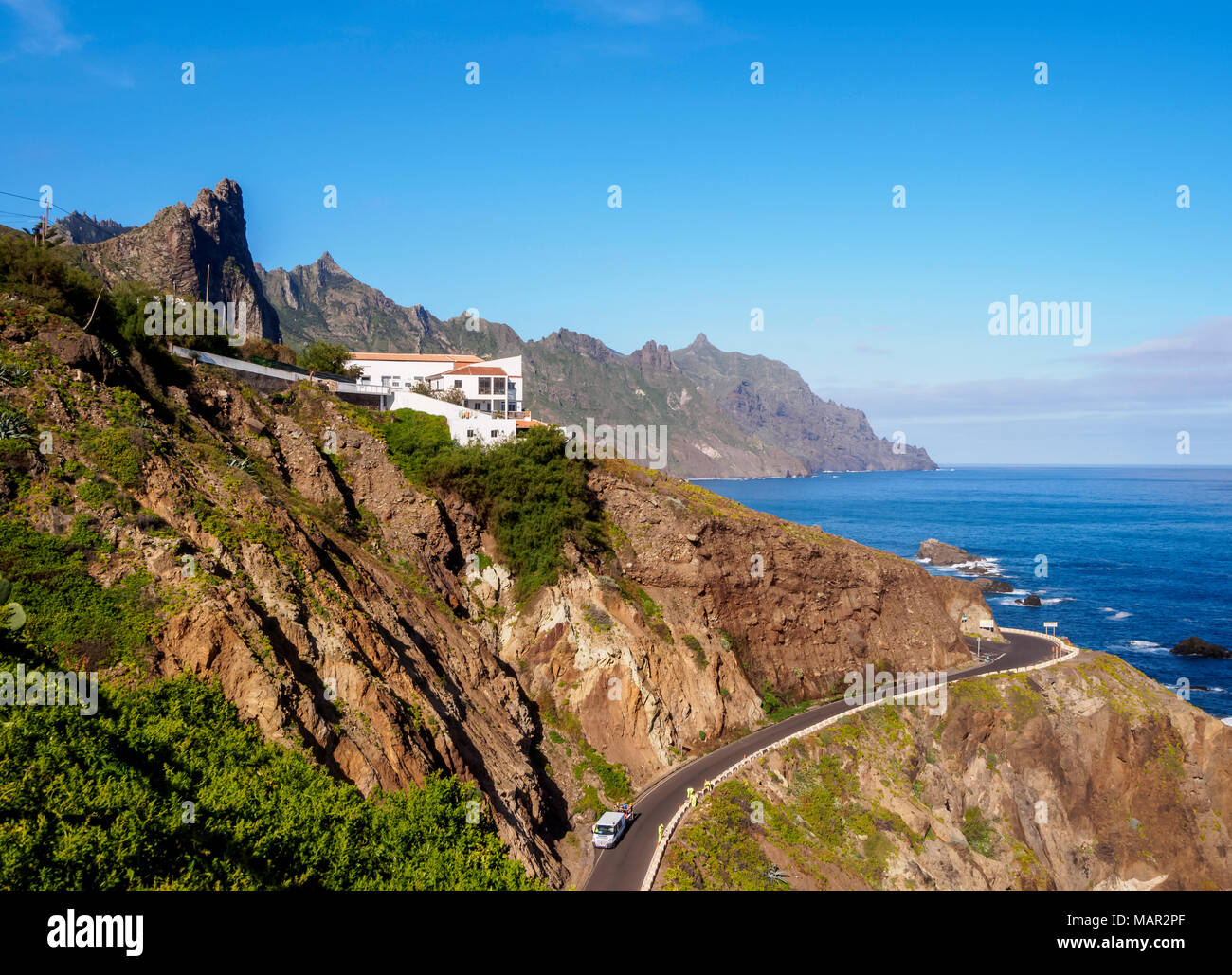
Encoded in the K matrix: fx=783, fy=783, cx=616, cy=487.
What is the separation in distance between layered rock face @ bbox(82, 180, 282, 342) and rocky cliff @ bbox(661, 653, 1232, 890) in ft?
330

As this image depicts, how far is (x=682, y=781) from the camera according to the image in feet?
141

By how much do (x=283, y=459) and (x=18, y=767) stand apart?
1151 inches

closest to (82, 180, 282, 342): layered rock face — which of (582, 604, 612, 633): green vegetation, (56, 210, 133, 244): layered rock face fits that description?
(56, 210, 133, 244): layered rock face

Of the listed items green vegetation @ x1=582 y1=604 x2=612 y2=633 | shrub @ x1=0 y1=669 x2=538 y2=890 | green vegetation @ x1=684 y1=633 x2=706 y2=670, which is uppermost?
shrub @ x1=0 y1=669 x2=538 y2=890

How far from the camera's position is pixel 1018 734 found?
172ft

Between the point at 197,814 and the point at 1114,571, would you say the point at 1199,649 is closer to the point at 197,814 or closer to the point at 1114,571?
the point at 1114,571

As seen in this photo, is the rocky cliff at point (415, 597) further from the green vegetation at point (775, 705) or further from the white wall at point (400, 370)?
the white wall at point (400, 370)

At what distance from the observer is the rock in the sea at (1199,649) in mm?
75750

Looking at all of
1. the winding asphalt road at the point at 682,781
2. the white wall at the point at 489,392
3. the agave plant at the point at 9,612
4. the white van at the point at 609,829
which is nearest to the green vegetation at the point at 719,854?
the winding asphalt road at the point at 682,781

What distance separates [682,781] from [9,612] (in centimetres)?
3216

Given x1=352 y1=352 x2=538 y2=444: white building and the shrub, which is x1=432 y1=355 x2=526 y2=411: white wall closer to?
x1=352 y1=352 x2=538 y2=444: white building

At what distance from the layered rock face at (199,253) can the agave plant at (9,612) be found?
97.5 meters

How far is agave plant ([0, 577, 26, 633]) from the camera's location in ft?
69.4

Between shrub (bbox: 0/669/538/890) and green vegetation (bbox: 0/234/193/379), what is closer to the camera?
shrub (bbox: 0/669/538/890)
